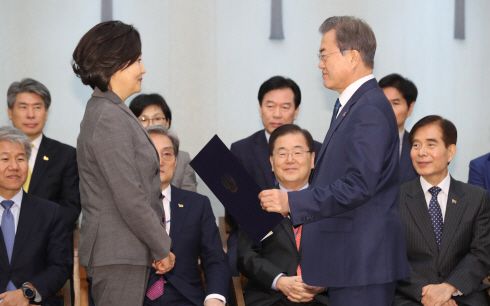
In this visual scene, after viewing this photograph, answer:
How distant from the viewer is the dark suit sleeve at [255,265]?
294 cm

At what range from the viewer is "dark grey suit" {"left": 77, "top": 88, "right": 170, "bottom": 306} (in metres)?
2.09

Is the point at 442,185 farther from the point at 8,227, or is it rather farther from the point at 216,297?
the point at 8,227

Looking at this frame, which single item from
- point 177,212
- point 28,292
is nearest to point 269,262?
point 177,212

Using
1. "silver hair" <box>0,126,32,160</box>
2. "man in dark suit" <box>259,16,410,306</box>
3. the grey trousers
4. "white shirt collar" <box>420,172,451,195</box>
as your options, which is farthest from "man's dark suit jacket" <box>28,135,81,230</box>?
"white shirt collar" <box>420,172,451,195</box>

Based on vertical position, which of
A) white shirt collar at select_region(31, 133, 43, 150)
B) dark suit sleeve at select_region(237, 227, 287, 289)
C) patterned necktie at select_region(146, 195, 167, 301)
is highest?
white shirt collar at select_region(31, 133, 43, 150)

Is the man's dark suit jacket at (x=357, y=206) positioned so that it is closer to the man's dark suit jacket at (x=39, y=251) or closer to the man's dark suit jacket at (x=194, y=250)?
the man's dark suit jacket at (x=194, y=250)

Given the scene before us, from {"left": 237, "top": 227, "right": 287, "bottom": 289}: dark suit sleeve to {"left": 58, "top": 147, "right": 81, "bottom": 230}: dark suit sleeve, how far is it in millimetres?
1243

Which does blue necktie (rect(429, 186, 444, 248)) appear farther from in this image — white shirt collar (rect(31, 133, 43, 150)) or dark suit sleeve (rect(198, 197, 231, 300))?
white shirt collar (rect(31, 133, 43, 150))

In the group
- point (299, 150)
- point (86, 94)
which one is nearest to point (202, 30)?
point (86, 94)

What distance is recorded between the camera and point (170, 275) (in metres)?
2.98

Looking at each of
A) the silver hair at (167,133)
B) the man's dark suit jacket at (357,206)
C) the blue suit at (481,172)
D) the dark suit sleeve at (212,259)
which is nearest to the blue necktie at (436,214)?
the blue suit at (481,172)

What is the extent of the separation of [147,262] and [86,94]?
297 cm

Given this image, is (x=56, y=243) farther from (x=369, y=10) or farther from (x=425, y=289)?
(x=369, y=10)

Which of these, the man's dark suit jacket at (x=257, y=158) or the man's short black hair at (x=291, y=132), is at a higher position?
the man's short black hair at (x=291, y=132)
